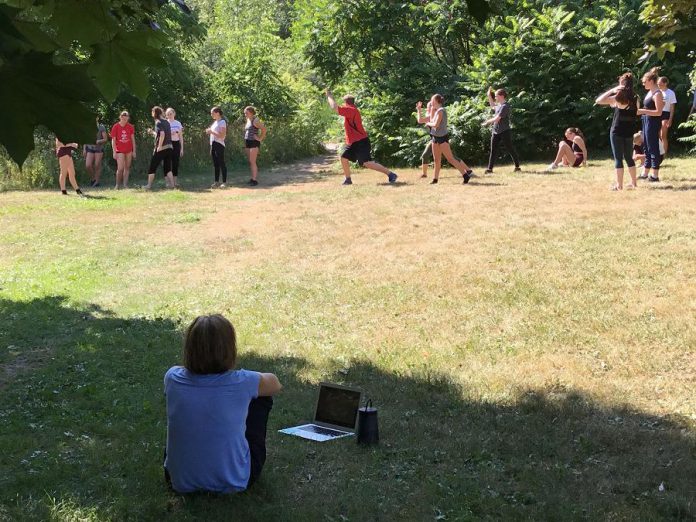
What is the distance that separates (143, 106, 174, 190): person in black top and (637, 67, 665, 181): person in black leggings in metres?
10.2

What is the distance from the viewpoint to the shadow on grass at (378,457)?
4230 mm

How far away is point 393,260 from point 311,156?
55.4ft

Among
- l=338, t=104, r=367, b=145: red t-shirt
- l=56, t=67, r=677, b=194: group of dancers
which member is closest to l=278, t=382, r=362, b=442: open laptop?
l=56, t=67, r=677, b=194: group of dancers

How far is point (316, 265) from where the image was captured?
10.5m

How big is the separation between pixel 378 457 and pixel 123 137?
15.8 metres

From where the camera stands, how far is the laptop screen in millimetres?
5188

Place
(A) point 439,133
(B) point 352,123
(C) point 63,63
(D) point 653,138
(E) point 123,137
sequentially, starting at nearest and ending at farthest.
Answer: (C) point 63,63 < (D) point 653,138 < (A) point 439,133 < (B) point 352,123 < (E) point 123,137

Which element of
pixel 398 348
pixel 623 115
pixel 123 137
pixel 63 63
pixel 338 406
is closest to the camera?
pixel 63 63

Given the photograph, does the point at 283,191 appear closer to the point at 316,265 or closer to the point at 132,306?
the point at 316,265

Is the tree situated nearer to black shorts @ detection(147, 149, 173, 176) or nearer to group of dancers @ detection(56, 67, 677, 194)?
group of dancers @ detection(56, 67, 677, 194)

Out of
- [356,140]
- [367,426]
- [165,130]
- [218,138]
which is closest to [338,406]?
[367,426]

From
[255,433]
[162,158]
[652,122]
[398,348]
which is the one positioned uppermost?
[652,122]

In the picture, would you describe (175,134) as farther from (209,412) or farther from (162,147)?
(209,412)

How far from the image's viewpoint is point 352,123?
16.4 m
